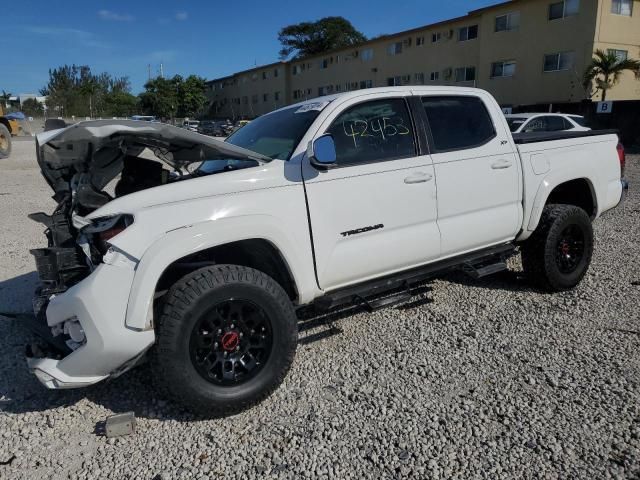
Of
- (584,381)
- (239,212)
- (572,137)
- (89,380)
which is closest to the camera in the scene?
(89,380)

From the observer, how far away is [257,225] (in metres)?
2.95

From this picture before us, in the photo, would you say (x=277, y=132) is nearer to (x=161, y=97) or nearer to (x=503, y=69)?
(x=503, y=69)

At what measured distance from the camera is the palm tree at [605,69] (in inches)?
954

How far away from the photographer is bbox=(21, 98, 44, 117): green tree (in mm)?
61562

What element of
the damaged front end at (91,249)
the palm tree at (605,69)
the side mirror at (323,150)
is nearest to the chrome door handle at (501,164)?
the side mirror at (323,150)

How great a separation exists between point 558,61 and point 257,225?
29420mm

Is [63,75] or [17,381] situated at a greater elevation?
[63,75]

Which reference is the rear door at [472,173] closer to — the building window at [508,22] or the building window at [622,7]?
the building window at [622,7]

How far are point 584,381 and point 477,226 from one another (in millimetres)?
1407

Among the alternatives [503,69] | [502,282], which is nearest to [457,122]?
[502,282]

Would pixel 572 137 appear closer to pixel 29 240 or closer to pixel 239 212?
pixel 239 212

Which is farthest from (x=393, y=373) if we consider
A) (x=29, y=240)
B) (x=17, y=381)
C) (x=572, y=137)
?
(x=29, y=240)

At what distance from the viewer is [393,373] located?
135 inches

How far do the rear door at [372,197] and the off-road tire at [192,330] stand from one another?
0.47 m
